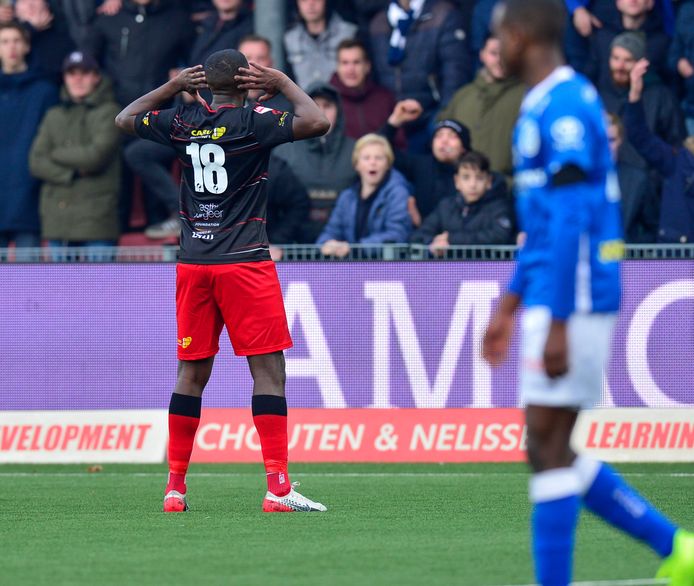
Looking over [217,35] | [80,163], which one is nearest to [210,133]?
[80,163]

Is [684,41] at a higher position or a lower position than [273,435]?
higher

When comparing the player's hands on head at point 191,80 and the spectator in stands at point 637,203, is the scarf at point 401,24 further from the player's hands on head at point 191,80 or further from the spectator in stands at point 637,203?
the player's hands on head at point 191,80

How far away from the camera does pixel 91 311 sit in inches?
500

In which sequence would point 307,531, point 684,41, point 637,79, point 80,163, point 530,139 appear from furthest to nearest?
point 80,163 → point 684,41 → point 637,79 → point 307,531 → point 530,139

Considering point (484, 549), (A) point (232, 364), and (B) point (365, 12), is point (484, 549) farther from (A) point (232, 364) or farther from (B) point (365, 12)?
(B) point (365, 12)

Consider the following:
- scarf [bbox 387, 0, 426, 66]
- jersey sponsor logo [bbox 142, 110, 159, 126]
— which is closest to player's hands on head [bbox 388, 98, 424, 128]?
scarf [bbox 387, 0, 426, 66]

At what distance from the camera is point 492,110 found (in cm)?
1354

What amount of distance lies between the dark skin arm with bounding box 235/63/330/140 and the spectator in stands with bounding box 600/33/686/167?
17.9 ft

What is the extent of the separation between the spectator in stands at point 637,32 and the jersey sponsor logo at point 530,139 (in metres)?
8.69

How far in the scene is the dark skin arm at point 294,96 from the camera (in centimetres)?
827

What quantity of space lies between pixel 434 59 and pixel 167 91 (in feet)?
19.7

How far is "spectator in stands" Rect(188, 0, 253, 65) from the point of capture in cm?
1454

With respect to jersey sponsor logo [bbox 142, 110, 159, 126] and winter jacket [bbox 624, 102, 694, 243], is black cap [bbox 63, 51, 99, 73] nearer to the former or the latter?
winter jacket [bbox 624, 102, 694, 243]

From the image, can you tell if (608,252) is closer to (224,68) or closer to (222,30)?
(224,68)
